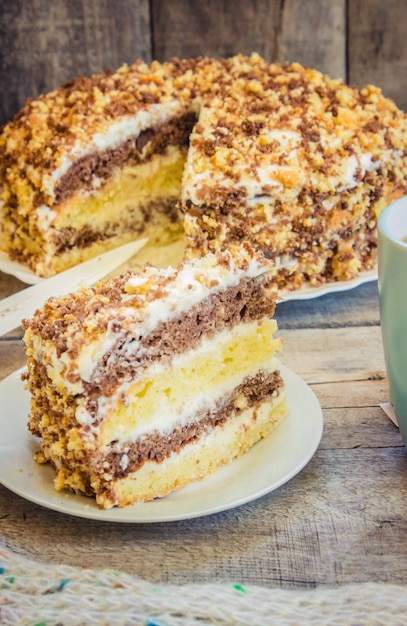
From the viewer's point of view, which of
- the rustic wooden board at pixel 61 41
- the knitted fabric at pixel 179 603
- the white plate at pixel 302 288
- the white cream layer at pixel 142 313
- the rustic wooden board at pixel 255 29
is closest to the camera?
the knitted fabric at pixel 179 603

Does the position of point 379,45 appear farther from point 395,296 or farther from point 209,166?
point 395,296

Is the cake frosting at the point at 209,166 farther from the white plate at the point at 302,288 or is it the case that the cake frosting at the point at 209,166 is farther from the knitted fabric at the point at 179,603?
the knitted fabric at the point at 179,603

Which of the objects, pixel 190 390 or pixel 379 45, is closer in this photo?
pixel 190 390

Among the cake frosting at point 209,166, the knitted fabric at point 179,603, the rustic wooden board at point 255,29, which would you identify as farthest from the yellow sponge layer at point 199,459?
the rustic wooden board at point 255,29

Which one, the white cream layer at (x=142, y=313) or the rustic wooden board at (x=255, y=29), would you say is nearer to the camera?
the white cream layer at (x=142, y=313)

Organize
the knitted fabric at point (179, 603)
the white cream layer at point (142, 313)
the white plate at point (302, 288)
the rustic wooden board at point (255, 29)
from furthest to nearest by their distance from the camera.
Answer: the rustic wooden board at point (255, 29)
the white plate at point (302, 288)
the white cream layer at point (142, 313)
the knitted fabric at point (179, 603)

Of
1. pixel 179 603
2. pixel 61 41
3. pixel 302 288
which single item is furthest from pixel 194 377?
pixel 61 41

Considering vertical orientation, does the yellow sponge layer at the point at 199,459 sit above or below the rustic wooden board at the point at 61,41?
below
